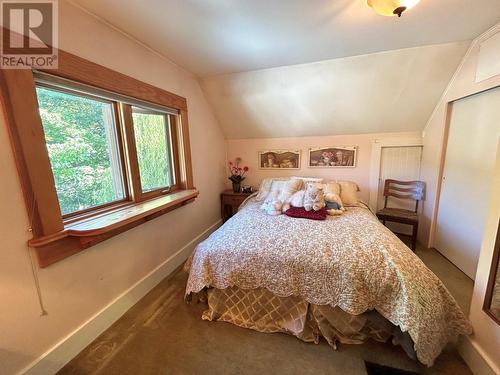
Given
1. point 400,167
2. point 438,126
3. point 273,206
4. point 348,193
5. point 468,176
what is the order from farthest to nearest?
point 400,167, point 348,193, point 438,126, point 273,206, point 468,176

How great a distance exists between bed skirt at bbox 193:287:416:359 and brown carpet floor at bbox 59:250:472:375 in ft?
0.16

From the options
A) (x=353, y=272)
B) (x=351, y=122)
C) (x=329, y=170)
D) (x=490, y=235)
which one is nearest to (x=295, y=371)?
(x=353, y=272)

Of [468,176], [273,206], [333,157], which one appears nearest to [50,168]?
[273,206]

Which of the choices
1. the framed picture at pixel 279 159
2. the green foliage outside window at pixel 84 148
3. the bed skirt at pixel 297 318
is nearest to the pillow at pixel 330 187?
the framed picture at pixel 279 159

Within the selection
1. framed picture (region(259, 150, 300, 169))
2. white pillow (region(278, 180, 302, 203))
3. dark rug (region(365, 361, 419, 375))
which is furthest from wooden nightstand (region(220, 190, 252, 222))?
dark rug (region(365, 361, 419, 375))

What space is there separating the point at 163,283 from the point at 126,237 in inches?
26.6

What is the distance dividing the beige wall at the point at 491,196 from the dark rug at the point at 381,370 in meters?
0.40

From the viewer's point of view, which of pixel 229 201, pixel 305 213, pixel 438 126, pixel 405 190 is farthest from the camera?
pixel 229 201

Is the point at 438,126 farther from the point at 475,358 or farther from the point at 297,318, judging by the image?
the point at 297,318

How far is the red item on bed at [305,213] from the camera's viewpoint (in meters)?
2.15

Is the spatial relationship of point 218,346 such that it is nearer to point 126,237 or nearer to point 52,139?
point 126,237

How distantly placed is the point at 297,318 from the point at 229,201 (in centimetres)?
216

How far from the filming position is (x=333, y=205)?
7.87 feet

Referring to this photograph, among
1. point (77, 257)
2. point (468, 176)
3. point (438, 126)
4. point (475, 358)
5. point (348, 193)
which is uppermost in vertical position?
point (438, 126)
